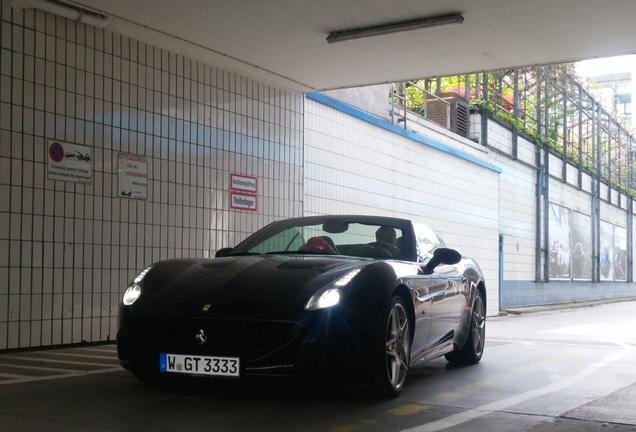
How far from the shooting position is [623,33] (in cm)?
1038

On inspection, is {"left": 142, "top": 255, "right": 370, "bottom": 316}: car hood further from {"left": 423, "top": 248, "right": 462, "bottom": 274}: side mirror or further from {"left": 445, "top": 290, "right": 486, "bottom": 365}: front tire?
{"left": 445, "top": 290, "right": 486, "bottom": 365}: front tire

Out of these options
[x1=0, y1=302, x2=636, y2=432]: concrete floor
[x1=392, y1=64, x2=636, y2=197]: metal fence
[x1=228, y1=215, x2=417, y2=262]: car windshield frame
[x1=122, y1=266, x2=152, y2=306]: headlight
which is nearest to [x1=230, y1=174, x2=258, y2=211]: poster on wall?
[x1=0, y1=302, x2=636, y2=432]: concrete floor

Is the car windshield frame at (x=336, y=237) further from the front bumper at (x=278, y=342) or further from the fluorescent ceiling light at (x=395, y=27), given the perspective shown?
the fluorescent ceiling light at (x=395, y=27)

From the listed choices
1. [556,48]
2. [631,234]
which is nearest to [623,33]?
[556,48]

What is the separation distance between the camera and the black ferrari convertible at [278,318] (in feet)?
16.0

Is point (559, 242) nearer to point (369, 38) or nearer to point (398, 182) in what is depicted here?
point (398, 182)

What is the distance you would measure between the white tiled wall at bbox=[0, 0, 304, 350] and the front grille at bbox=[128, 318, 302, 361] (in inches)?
153

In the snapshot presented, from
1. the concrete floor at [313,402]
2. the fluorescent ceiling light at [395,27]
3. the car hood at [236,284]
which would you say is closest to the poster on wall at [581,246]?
the fluorescent ceiling light at [395,27]

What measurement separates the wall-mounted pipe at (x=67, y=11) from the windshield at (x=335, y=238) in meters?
3.80

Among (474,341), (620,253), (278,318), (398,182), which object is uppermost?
(398,182)

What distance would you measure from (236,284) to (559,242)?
25.2 meters

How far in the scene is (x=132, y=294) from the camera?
17.7ft

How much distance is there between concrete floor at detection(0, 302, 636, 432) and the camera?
14.8ft

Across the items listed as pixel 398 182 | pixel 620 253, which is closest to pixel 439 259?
pixel 398 182
